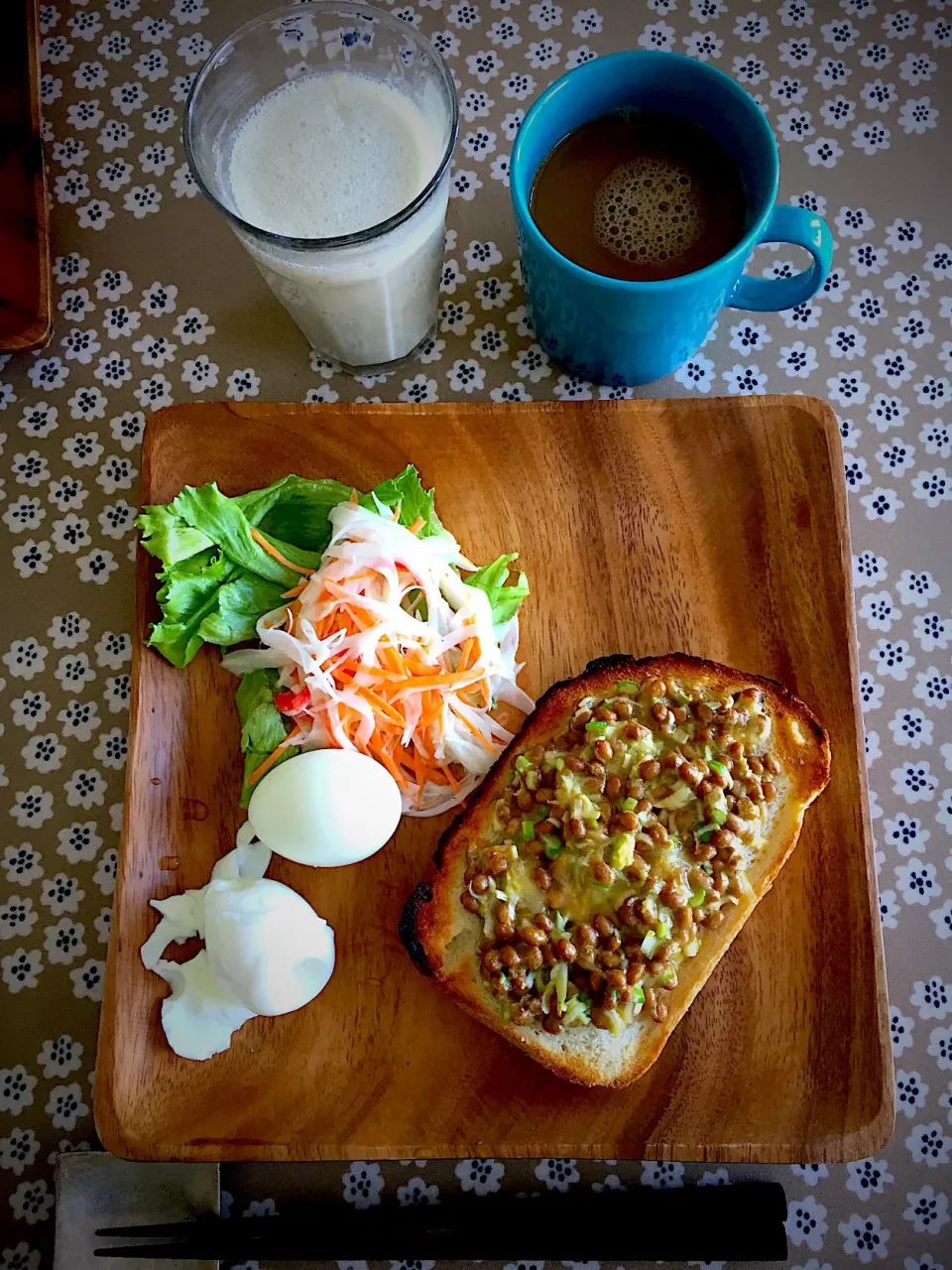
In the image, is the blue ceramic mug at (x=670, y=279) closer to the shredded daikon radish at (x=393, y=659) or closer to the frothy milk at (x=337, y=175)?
the frothy milk at (x=337, y=175)

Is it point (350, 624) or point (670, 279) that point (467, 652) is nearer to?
point (350, 624)

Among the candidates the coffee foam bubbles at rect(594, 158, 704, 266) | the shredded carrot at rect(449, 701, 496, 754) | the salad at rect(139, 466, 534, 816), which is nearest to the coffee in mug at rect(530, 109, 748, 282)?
the coffee foam bubbles at rect(594, 158, 704, 266)

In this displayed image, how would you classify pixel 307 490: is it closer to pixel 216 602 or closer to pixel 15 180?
pixel 216 602

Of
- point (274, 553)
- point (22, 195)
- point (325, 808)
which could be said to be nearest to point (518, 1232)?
point (325, 808)

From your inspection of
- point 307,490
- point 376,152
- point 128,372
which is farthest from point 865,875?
point 128,372

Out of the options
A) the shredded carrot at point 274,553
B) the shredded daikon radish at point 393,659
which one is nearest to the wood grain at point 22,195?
the shredded carrot at point 274,553
